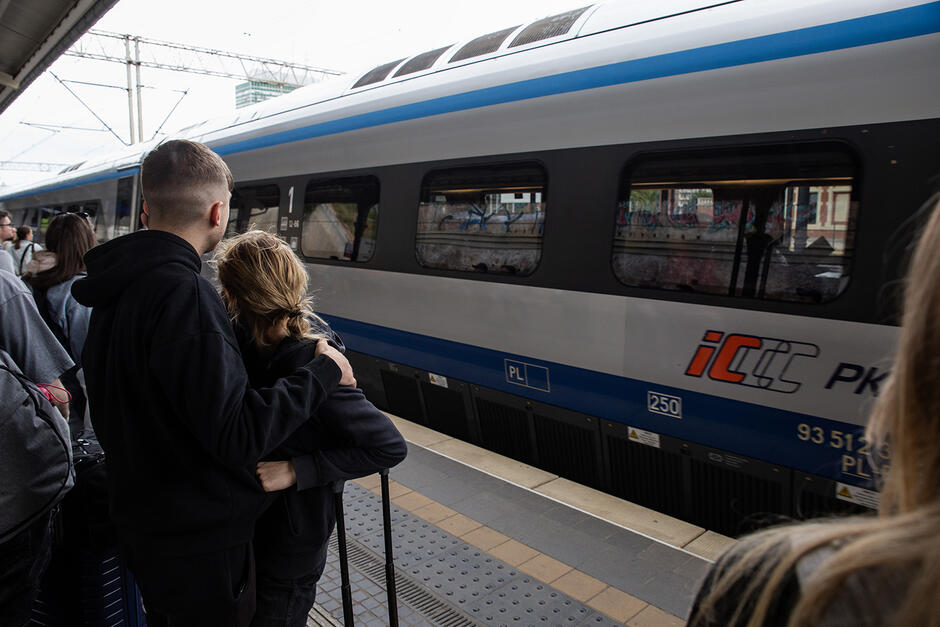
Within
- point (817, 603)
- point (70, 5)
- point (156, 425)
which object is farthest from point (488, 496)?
point (70, 5)

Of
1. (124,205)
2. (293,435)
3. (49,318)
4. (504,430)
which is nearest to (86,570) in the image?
(293,435)

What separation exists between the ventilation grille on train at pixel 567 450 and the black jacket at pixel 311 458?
251 cm

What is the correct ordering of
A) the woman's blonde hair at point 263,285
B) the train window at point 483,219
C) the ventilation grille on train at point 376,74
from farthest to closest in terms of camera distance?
1. the ventilation grille on train at point 376,74
2. the train window at point 483,219
3. the woman's blonde hair at point 263,285

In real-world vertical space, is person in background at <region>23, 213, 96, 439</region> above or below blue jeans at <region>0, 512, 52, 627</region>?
above

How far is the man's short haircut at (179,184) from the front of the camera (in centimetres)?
163

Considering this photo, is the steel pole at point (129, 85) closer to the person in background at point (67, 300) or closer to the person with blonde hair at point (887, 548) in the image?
the person in background at point (67, 300)

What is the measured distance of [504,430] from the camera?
15.3ft

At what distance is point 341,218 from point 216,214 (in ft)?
14.4

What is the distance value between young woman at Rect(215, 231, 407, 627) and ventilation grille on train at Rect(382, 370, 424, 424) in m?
3.48

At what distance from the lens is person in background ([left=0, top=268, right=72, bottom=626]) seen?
1802 millimetres

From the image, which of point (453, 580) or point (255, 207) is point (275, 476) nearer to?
point (453, 580)

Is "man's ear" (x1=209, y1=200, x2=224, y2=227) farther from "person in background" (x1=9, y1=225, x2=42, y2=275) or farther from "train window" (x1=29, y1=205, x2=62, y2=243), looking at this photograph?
"train window" (x1=29, y1=205, x2=62, y2=243)

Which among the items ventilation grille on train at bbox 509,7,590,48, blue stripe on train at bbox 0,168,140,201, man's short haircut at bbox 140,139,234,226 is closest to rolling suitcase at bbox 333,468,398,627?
man's short haircut at bbox 140,139,234,226

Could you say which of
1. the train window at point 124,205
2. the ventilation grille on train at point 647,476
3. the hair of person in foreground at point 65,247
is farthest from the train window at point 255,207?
the ventilation grille on train at point 647,476
